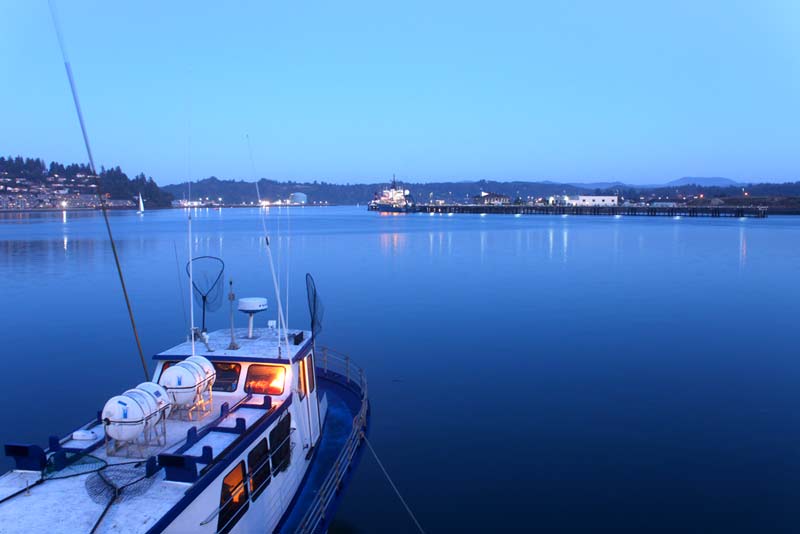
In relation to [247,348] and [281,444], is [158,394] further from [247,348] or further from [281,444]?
[247,348]

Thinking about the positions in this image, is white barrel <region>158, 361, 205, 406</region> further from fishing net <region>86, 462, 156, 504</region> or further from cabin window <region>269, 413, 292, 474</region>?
cabin window <region>269, 413, 292, 474</region>

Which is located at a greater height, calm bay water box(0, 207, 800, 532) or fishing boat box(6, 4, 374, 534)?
fishing boat box(6, 4, 374, 534)

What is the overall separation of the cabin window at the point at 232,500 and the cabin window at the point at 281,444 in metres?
0.89

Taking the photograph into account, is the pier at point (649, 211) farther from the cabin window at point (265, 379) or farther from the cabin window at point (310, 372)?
the cabin window at point (265, 379)

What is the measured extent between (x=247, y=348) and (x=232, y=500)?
3.15 meters

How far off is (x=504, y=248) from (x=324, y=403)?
54.5 m

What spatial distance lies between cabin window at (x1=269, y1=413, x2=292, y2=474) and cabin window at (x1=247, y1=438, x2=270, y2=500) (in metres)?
0.18

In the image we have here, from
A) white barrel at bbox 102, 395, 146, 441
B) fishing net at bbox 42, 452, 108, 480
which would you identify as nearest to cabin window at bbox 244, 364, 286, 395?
white barrel at bbox 102, 395, 146, 441

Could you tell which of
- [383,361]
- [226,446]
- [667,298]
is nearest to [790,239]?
[667,298]

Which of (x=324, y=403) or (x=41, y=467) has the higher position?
(x=41, y=467)

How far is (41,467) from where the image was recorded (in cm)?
645

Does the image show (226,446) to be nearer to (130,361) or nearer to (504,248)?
(130,361)

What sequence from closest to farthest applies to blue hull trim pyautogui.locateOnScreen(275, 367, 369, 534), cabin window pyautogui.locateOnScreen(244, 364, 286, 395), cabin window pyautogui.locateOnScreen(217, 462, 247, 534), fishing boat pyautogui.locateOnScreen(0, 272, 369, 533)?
fishing boat pyautogui.locateOnScreen(0, 272, 369, 533)
cabin window pyautogui.locateOnScreen(217, 462, 247, 534)
blue hull trim pyautogui.locateOnScreen(275, 367, 369, 534)
cabin window pyautogui.locateOnScreen(244, 364, 286, 395)

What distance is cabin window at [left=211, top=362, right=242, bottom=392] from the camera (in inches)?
365
